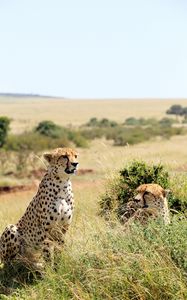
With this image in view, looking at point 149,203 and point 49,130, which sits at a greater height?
point 149,203

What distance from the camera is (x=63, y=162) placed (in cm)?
609

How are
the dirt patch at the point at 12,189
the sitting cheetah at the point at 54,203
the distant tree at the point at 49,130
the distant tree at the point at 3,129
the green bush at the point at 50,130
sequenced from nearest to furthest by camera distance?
the sitting cheetah at the point at 54,203 < the dirt patch at the point at 12,189 < the distant tree at the point at 3,129 < the green bush at the point at 50,130 < the distant tree at the point at 49,130

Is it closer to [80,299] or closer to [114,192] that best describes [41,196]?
[80,299]

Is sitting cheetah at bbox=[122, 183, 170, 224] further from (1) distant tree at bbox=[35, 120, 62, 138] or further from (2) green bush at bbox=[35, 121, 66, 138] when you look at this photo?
(1) distant tree at bbox=[35, 120, 62, 138]

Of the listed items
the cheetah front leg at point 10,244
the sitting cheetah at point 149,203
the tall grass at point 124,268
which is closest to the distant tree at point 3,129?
the cheetah front leg at point 10,244

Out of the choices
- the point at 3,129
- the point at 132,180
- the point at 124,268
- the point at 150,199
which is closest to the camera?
the point at 124,268

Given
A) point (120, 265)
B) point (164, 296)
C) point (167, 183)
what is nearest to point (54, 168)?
point (120, 265)

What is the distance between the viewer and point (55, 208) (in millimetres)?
6098

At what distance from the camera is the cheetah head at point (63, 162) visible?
6.07m

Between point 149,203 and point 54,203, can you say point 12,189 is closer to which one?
point 54,203

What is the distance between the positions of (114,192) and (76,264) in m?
3.34

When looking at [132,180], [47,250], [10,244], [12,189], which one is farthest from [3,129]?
[47,250]

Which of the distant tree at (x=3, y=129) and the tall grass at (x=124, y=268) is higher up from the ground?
the tall grass at (x=124, y=268)

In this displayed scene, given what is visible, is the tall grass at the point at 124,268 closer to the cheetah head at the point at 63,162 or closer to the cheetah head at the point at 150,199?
the cheetah head at the point at 150,199
